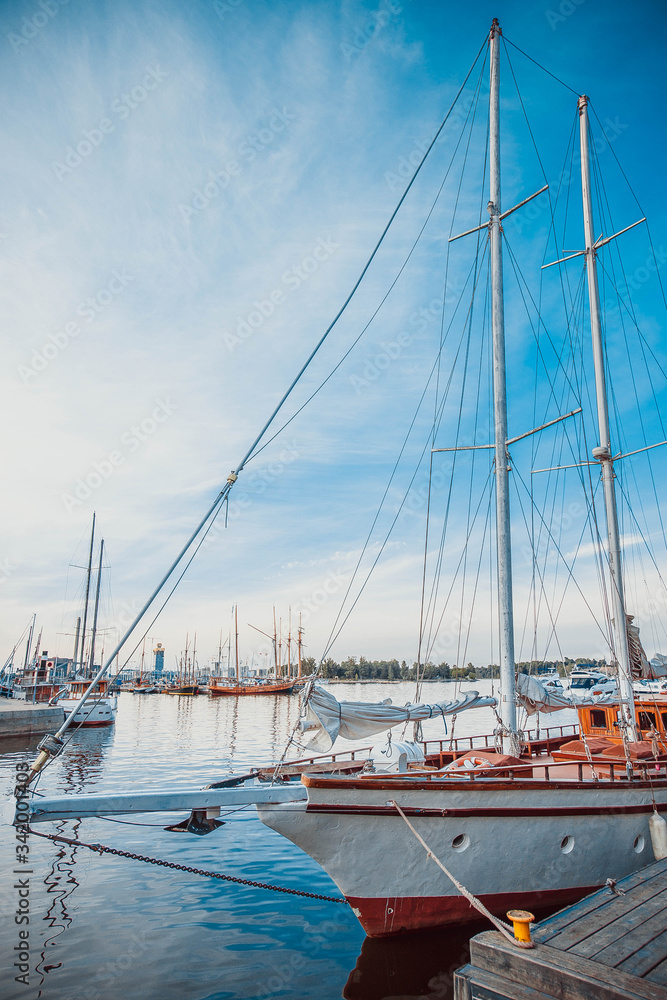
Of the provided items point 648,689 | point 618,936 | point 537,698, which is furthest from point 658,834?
point 648,689

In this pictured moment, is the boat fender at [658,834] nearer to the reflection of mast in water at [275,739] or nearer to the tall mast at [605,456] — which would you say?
the tall mast at [605,456]

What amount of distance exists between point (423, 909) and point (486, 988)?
3587 mm

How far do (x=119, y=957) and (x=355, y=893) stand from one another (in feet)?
12.7

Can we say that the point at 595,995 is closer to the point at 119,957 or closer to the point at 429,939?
the point at 429,939

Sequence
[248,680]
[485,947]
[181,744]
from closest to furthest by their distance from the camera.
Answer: [485,947] → [181,744] → [248,680]

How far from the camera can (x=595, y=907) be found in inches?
263

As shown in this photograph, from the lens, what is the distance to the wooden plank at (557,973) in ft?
16.2

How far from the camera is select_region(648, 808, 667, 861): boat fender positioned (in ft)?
33.4

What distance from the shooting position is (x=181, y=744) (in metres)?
33.6

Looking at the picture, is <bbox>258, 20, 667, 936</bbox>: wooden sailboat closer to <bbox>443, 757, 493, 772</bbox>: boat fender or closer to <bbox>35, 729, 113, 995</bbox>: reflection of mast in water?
<bbox>443, 757, 493, 772</bbox>: boat fender

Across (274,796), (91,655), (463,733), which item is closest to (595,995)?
(274,796)

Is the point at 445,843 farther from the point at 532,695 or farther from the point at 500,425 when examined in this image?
the point at 500,425

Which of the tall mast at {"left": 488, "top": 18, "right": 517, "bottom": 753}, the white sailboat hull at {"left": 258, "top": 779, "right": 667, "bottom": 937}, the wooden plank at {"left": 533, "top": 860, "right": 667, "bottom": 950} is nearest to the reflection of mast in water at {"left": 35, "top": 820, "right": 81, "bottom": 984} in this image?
the white sailboat hull at {"left": 258, "top": 779, "right": 667, "bottom": 937}

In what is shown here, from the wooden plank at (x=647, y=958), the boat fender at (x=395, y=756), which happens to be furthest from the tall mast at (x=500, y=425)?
the wooden plank at (x=647, y=958)
